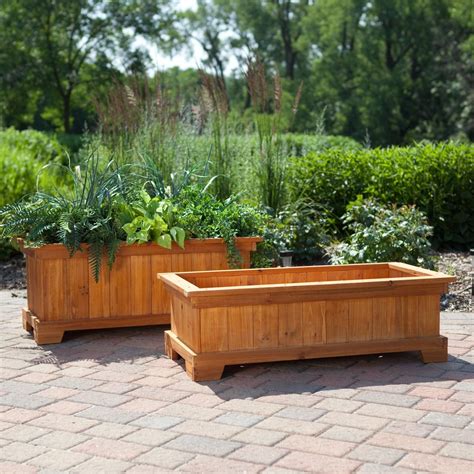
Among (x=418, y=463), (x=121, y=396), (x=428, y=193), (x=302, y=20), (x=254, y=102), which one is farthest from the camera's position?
(x=302, y=20)

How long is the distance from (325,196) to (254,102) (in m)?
1.63

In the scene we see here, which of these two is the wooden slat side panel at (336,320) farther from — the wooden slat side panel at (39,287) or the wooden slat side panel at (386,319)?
the wooden slat side panel at (39,287)

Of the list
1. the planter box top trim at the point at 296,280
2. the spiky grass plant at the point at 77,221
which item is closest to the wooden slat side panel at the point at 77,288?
the spiky grass plant at the point at 77,221

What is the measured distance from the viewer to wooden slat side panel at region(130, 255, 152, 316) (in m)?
5.68

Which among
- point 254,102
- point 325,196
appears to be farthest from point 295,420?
point 325,196

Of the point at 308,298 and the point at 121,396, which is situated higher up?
the point at 308,298

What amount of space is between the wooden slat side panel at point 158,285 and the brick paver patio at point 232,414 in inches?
15.9

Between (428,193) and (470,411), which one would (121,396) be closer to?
(470,411)

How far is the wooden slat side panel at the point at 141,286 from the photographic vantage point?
5.68m

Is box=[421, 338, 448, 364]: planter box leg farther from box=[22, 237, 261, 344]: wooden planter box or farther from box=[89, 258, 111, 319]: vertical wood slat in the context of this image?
box=[89, 258, 111, 319]: vertical wood slat

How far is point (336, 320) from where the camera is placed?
Result: 4742mm

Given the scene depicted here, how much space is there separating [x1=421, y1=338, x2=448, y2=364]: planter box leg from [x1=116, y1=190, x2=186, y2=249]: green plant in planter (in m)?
1.86

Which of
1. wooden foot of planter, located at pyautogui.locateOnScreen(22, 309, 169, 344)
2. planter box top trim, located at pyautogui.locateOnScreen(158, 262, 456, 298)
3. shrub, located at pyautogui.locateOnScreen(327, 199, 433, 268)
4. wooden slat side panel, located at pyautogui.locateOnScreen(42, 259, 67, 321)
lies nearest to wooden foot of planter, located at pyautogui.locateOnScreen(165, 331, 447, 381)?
planter box top trim, located at pyautogui.locateOnScreen(158, 262, 456, 298)

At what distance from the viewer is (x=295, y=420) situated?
381cm
